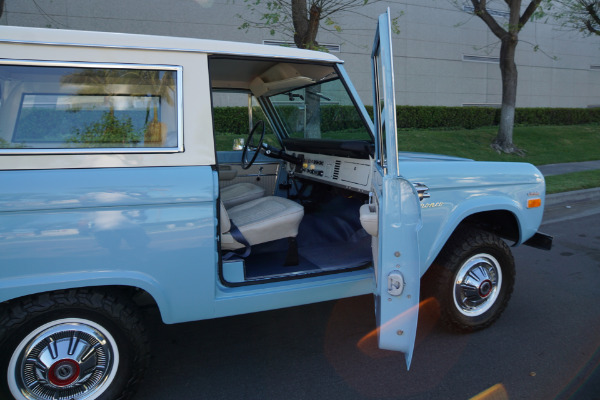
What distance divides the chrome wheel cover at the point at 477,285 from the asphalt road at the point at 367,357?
21cm

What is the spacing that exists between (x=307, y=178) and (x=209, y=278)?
186 centimetres

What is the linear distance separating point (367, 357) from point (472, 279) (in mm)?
970

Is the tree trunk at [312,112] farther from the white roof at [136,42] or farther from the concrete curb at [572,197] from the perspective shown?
the concrete curb at [572,197]

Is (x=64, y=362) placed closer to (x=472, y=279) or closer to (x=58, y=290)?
(x=58, y=290)

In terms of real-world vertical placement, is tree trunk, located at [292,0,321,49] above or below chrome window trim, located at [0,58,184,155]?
above

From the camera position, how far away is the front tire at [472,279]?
3412mm

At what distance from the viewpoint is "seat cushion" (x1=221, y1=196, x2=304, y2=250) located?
3230 millimetres

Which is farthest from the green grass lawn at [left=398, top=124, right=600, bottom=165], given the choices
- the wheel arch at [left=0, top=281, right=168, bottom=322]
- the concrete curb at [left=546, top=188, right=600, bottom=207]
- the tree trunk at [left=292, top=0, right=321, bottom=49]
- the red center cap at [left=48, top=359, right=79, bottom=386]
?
the red center cap at [left=48, top=359, right=79, bottom=386]

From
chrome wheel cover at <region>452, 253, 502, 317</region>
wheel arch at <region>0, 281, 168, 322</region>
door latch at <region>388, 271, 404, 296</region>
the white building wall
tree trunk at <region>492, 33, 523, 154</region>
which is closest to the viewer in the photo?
wheel arch at <region>0, 281, 168, 322</region>

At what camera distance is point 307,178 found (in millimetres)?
4328

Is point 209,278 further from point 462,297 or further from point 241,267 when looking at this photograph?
point 462,297

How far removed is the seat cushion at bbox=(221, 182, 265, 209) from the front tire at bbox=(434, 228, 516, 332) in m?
1.72

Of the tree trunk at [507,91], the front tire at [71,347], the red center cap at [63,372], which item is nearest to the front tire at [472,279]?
the front tire at [71,347]

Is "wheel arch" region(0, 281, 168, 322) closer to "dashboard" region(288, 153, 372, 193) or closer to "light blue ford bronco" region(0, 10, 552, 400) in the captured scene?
"light blue ford bronco" region(0, 10, 552, 400)
